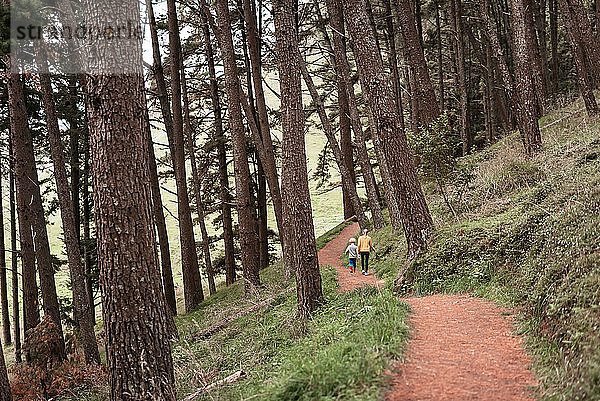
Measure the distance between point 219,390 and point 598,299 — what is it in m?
4.63

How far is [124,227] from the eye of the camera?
5.61m

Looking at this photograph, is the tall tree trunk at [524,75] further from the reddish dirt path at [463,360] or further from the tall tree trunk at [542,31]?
the tall tree trunk at [542,31]

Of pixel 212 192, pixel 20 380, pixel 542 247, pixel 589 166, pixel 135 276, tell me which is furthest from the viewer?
pixel 212 192

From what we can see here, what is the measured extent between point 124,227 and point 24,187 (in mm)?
10109

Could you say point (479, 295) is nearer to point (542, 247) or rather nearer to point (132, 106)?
point (542, 247)

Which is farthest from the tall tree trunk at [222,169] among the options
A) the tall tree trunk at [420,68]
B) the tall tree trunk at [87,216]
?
the tall tree trunk at [420,68]

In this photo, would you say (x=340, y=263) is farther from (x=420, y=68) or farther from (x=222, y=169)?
(x=222, y=169)

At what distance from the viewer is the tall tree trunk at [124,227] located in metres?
5.60

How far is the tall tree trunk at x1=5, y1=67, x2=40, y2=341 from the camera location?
13797 millimetres

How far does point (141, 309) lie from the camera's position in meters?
5.67

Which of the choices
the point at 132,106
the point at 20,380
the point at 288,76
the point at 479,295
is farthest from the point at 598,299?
the point at 20,380

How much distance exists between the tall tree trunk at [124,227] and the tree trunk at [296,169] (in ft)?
11.8

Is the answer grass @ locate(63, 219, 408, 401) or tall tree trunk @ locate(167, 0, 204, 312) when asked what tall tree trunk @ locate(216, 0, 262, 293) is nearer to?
grass @ locate(63, 219, 408, 401)

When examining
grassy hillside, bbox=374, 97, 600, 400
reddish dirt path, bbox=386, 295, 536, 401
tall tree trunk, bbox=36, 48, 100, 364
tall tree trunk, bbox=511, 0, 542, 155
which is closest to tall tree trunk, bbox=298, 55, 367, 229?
grassy hillside, bbox=374, 97, 600, 400
